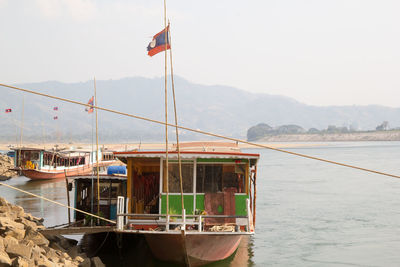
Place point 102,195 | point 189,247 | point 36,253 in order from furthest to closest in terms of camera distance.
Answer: point 102,195 < point 189,247 < point 36,253

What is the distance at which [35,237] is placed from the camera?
1407cm

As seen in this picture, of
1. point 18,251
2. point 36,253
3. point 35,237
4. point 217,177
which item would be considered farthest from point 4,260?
point 217,177

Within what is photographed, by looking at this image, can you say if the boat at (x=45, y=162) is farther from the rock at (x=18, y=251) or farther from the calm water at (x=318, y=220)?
the rock at (x=18, y=251)

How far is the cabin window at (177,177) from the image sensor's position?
607 inches

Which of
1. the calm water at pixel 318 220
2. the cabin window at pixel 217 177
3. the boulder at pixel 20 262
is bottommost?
the calm water at pixel 318 220

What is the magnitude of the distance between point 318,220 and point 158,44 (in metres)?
16.3

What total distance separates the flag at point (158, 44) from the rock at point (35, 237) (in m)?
5.91

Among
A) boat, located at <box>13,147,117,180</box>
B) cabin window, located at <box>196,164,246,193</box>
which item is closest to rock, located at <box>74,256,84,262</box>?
cabin window, located at <box>196,164,246,193</box>

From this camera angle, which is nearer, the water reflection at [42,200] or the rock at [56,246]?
the rock at [56,246]

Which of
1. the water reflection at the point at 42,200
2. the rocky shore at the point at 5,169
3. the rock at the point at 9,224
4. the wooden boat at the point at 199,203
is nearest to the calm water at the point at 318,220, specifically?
the water reflection at the point at 42,200

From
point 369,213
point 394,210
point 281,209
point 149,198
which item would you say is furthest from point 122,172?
point 394,210

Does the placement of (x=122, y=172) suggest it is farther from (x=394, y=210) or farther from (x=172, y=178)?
(x=394, y=210)

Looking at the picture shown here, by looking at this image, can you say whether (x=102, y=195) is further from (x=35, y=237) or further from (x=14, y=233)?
(x=14, y=233)

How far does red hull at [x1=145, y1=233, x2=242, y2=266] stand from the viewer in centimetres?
1417
